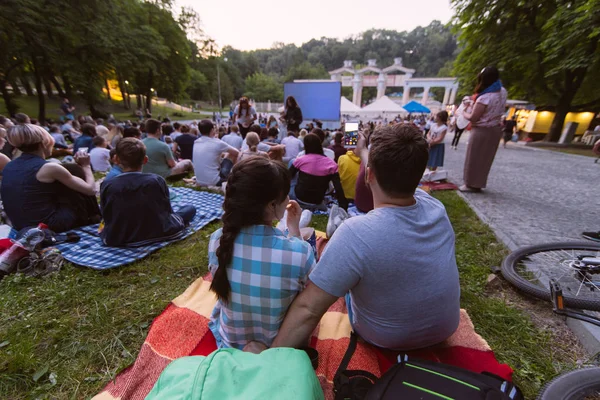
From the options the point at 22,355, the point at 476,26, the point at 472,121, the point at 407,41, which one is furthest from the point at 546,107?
the point at 407,41

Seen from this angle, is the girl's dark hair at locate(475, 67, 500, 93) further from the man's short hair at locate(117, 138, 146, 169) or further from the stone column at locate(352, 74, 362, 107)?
the stone column at locate(352, 74, 362, 107)

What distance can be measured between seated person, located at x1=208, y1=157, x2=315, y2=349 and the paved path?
2930 millimetres

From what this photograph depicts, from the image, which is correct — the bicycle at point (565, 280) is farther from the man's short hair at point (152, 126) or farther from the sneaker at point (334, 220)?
the man's short hair at point (152, 126)

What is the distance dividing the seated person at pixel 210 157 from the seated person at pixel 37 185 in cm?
225

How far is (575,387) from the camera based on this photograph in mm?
1254

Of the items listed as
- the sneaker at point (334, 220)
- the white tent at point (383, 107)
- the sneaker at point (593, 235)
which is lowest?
the sneaker at point (334, 220)

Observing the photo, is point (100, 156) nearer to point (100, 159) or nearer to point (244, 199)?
point (100, 159)

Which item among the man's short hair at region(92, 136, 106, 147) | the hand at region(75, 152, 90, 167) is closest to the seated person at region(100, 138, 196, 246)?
the hand at region(75, 152, 90, 167)

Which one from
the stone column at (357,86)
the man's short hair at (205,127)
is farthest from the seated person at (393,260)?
the stone column at (357,86)

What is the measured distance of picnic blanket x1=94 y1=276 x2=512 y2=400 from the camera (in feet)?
5.48

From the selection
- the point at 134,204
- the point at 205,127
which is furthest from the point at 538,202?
the point at 205,127

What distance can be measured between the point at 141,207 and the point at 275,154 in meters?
1.88

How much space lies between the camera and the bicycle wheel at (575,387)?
123 centimetres

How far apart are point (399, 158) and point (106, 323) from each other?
8.08ft
